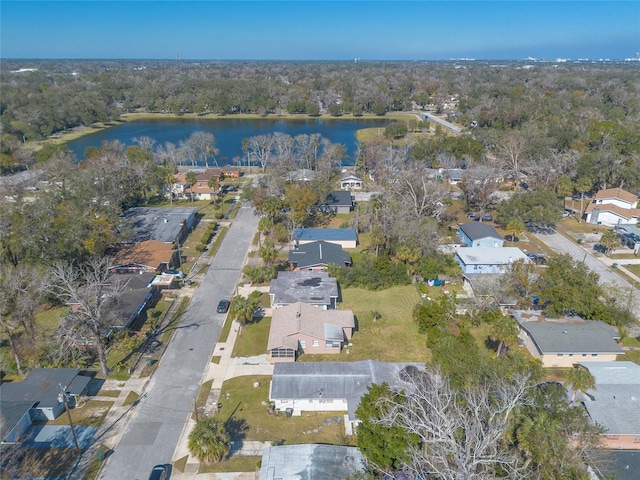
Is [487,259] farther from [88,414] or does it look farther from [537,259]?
[88,414]

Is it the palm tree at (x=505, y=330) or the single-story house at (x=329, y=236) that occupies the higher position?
the palm tree at (x=505, y=330)

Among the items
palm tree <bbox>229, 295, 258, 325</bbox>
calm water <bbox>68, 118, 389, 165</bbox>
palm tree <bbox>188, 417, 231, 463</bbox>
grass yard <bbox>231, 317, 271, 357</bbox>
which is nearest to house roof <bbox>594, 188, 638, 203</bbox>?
calm water <bbox>68, 118, 389, 165</bbox>

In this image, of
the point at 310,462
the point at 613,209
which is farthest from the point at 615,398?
the point at 613,209

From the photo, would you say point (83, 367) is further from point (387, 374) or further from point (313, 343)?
point (387, 374)

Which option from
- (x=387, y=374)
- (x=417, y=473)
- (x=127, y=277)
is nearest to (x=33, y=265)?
(x=127, y=277)

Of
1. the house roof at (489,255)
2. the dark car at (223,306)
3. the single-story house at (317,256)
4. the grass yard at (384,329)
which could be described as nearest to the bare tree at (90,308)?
the dark car at (223,306)

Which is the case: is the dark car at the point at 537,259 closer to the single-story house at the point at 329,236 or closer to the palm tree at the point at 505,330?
the single-story house at the point at 329,236
